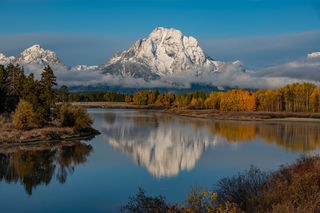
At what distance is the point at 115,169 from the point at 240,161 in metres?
12.3

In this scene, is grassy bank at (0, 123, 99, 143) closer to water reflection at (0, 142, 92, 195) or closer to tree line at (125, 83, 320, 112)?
water reflection at (0, 142, 92, 195)

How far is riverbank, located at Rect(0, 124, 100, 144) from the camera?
125 feet

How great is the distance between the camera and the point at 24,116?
42.3 meters

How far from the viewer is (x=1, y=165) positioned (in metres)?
27.0

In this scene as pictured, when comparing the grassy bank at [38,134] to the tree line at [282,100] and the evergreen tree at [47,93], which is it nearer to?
the evergreen tree at [47,93]

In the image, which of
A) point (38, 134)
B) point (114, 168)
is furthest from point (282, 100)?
point (114, 168)

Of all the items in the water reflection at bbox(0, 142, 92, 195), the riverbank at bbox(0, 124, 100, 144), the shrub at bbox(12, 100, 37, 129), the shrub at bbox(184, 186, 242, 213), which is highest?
the shrub at bbox(12, 100, 37, 129)

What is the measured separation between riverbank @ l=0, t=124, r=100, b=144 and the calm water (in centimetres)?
274

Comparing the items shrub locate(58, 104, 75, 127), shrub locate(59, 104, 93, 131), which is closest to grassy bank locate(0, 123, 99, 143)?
shrub locate(59, 104, 93, 131)

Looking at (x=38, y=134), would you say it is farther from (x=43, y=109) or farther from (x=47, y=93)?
(x=47, y=93)

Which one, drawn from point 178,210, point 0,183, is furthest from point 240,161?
point 0,183

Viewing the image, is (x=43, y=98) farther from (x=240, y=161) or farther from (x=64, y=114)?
(x=240, y=161)

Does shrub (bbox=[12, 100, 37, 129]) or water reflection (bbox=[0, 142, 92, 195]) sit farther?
shrub (bbox=[12, 100, 37, 129])

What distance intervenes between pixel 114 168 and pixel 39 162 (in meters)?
7.43
